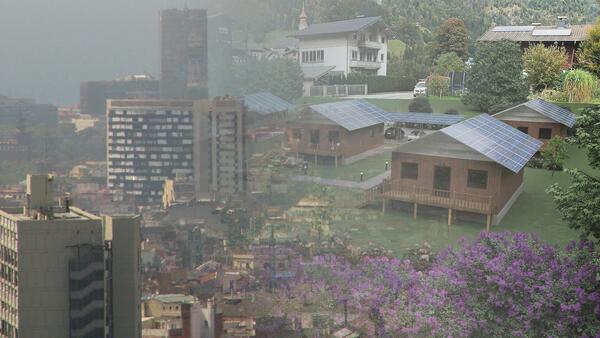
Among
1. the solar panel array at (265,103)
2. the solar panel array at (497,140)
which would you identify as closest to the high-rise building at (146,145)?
the solar panel array at (265,103)

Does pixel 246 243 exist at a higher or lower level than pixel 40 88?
lower

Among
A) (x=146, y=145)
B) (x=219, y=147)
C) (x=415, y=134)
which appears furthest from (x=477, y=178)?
(x=146, y=145)

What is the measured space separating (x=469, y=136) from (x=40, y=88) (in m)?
8.40

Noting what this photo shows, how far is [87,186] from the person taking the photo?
1060 centimetres

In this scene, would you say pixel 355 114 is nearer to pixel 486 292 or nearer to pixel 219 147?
pixel 486 292

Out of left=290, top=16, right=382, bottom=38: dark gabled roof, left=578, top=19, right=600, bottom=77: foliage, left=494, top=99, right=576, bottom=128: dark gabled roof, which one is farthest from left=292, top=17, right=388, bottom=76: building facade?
left=578, top=19, right=600, bottom=77: foliage

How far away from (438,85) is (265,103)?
2.15m

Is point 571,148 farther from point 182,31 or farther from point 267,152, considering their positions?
point 182,31

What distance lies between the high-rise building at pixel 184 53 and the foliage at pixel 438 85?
429 cm

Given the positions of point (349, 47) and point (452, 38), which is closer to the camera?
point (349, 47)

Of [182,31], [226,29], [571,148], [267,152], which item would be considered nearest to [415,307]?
[571,148]

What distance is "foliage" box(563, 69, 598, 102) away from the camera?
609 cm

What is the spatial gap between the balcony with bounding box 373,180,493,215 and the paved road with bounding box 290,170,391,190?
91mm

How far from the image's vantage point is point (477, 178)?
224 inches
